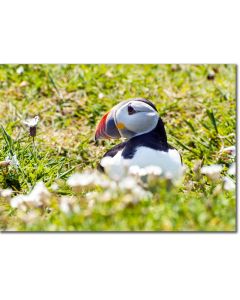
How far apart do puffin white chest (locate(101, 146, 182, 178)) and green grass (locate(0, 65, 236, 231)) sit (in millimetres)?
128

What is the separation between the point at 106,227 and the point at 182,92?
2.38m

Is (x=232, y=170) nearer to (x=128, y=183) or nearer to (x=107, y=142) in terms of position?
(x=107, y=142)

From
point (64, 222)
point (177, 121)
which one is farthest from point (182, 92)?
point (64, 222)

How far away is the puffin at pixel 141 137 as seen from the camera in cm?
473

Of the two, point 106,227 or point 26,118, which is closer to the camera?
point 106,227

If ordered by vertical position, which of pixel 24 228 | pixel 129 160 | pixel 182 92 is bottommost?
pixel 24 228

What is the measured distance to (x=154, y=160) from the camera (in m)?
4.71

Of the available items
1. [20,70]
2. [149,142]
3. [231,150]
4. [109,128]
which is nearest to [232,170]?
[231,150]

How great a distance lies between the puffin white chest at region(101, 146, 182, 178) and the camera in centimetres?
471

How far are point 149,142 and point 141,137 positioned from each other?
0.22 ft

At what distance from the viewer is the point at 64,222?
4.51 m

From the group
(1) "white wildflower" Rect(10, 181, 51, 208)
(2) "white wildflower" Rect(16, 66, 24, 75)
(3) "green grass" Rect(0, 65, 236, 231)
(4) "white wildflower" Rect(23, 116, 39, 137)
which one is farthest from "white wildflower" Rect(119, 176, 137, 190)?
(2) "white wildflower" Rect(16, 66, 24, 75)
